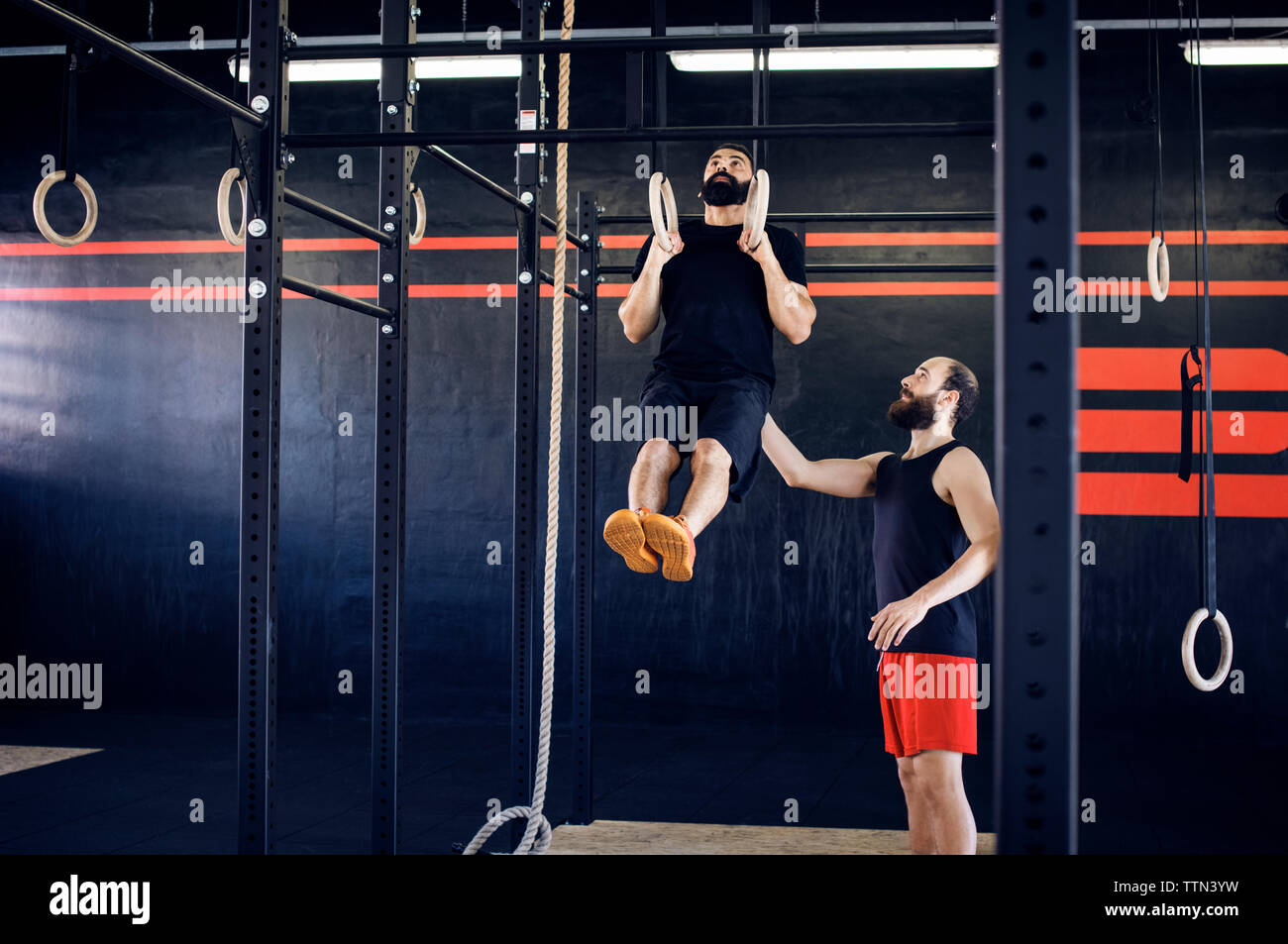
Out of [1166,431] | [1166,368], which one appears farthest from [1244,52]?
[1166,431]

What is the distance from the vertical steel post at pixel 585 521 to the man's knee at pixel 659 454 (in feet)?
3.82

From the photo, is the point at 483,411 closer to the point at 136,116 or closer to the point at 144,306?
the point at 144,306

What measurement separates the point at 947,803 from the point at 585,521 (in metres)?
1.81

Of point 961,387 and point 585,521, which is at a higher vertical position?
point 961,387

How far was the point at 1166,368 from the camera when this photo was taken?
637 centimetres

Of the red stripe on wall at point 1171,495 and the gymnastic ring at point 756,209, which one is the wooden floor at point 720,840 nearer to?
the gymnastic ring at point 756,209

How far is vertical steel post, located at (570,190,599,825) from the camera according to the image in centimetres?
436

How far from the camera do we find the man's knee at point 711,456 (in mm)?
3049

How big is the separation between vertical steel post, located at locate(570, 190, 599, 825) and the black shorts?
3.55ft

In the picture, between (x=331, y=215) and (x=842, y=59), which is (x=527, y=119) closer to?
(x=331, y=215)

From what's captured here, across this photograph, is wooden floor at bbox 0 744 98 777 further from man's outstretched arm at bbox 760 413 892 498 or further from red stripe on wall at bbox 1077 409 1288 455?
red stripe on wall at bbox 1077 409 1288 455

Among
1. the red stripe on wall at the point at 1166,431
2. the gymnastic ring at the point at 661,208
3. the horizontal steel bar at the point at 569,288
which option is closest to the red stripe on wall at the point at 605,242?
the red stripe on wall at the point at 1166,431

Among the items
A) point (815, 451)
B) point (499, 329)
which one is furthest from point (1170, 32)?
point (499, 329)

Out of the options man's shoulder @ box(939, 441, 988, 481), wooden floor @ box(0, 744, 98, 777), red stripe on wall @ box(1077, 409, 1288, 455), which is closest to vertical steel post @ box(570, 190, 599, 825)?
man's shoulder @ box(939, 441, 988, 481)
